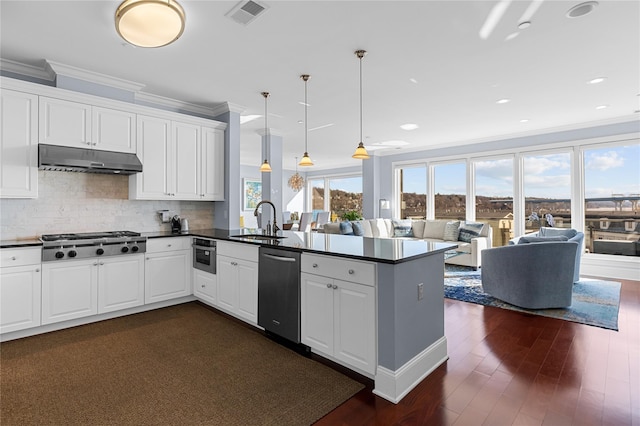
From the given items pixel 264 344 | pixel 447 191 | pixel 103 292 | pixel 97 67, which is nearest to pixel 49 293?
pixel 103 292

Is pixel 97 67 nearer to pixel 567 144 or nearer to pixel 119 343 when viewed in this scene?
pixel 119 343

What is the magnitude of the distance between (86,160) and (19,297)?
1.42 metres

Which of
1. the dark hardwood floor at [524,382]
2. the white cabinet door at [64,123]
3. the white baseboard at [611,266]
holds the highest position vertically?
the white cabinet door at [64,123]

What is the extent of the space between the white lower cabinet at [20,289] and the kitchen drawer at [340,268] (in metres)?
2.55

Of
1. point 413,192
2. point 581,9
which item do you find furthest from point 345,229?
point 581,9

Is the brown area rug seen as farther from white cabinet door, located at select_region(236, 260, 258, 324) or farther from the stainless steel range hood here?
the stainless steel range hood

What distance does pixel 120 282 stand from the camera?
3.59 metres

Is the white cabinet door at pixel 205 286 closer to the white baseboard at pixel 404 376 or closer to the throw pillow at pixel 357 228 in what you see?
the white baseboard at pixel 404 376

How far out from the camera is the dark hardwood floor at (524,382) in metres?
1.93

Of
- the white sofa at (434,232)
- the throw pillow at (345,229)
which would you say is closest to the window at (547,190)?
the white sofa at (434,232)

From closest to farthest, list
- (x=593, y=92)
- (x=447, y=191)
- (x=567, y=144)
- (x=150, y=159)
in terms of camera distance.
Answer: (x=150, y=159)
(x=593, y=92)
(x=567, y=144)
(x=447, y=191)

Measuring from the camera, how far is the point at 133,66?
3.51 metres

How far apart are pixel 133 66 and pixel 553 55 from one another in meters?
4.31

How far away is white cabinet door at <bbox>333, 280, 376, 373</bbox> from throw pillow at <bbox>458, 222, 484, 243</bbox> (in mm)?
5194
